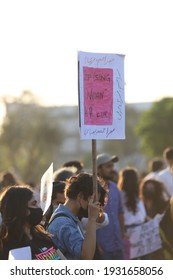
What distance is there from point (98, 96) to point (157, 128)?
192 ft

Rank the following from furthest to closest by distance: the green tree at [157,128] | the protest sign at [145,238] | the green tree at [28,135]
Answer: the green tree at [28,135], the green tree at [157,128], the protest sign at [145,238]

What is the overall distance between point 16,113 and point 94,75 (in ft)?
234

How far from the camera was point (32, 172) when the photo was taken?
81875mm

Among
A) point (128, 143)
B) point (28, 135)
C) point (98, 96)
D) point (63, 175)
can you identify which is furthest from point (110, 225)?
point (128, 143)

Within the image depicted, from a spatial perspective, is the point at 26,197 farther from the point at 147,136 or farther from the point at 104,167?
the point at 147,136

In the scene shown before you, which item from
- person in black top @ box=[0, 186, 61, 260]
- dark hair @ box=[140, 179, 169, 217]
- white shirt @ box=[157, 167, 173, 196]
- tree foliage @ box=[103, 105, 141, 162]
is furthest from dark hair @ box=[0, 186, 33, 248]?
tree foliage @ box=[103, 105, 141, 162]

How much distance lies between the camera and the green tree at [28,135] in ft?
250

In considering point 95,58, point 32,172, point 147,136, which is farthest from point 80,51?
point 32,172

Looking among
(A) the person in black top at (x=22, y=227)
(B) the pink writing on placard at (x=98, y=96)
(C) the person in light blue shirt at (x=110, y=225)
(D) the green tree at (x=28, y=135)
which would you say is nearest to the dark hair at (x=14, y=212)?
(A) the person in black top at (x=22, y=227)

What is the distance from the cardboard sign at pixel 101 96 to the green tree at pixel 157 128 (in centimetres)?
5576

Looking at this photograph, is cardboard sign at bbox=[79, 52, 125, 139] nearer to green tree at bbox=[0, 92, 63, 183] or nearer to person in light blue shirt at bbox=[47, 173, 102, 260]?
person in light blue shirt at bbox=[47, 173, 102, 260]

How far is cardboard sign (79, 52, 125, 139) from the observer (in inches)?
240

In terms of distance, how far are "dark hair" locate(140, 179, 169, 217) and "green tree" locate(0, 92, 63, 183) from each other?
6241 cm

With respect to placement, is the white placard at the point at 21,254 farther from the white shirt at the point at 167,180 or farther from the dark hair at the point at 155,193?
the white shirt at the point at 167,180
